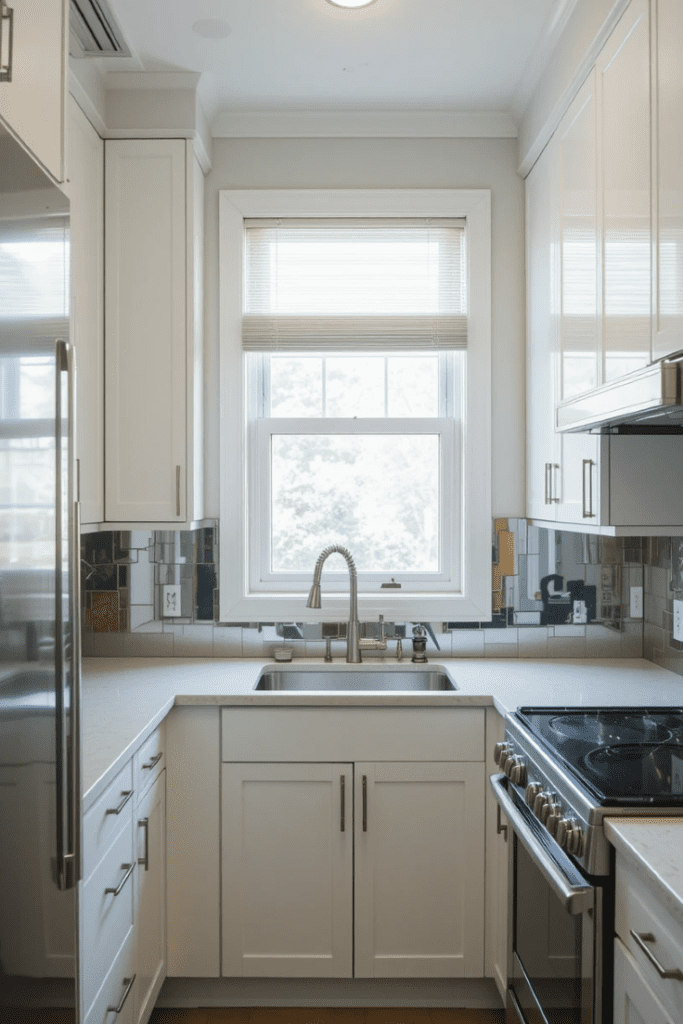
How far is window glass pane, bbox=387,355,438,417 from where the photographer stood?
113 inches

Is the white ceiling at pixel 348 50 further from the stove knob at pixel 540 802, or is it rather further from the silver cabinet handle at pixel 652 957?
the silver cabinet handle at pixel 652 957

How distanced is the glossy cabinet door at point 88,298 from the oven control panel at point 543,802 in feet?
4.50

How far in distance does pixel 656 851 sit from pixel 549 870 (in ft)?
1.02

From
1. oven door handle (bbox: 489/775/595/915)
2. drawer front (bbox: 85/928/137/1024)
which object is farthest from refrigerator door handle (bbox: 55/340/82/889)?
oven door handle (bbox: 489/775/595/915)

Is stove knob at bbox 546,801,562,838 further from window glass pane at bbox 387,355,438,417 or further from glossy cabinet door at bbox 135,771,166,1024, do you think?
window glass pane at bbox 387,355,438,417

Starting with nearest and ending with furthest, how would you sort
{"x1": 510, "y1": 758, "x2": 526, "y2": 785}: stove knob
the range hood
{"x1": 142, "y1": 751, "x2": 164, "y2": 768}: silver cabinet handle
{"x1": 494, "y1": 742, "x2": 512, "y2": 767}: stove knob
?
the range hood → {"x1": 510, "y1": 758, "x2": 526, "y2": 785}: stove knob → {"x1": 494, "y1": 742, "x2": 512, "y2": 767}: stove knob → {"x1": 142, "y1": 751, "x2": 164, "y2": 768}: silver cabinet handle

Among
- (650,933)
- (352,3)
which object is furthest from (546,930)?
(352,3)

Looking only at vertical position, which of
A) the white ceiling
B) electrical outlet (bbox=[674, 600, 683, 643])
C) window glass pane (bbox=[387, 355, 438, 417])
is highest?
the white ceiling

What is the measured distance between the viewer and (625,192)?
1.75 metres

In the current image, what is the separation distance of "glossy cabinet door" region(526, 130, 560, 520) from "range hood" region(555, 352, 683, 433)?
1.51ft

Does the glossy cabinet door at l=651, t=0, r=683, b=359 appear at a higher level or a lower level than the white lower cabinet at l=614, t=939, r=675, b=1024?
higher

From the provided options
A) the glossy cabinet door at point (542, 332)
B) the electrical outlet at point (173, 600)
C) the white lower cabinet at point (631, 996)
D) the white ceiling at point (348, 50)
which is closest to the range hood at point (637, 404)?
the glossy cabinet door at point (542, 332)

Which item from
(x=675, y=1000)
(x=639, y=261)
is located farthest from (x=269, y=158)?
(x=675, y=1000)

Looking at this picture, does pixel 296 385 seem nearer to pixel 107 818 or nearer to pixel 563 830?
pixel 107 818
